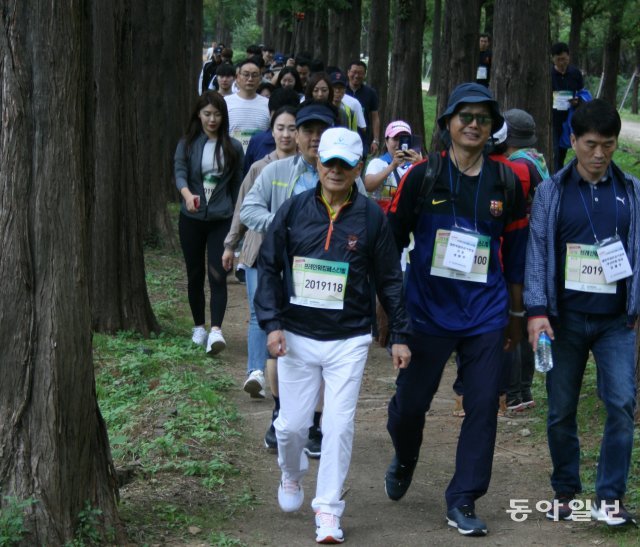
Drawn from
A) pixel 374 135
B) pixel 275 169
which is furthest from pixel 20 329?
pixel 374 135

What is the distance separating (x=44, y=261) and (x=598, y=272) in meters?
2.62

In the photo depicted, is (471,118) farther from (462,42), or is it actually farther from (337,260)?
(462,42)

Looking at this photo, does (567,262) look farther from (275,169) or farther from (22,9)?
(22,9)

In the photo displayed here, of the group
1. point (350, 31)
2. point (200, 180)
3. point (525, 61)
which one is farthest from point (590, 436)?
point (350, 31)

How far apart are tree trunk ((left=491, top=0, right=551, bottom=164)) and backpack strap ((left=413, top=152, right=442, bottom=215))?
13.6ft

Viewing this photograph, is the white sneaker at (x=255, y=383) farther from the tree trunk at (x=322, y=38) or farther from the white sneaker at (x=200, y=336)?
the tree trunk at (x=322, y=38)

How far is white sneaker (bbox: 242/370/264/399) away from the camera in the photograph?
8.74 metres

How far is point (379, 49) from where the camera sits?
88.8 ft

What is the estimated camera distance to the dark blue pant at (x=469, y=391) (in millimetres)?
6016

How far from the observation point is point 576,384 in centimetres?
612

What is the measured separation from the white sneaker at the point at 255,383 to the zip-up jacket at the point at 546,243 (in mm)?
3179

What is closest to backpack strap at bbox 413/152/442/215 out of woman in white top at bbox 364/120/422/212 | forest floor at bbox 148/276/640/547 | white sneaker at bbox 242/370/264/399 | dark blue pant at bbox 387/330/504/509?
dark blue pant at bbox 387/330/504/509

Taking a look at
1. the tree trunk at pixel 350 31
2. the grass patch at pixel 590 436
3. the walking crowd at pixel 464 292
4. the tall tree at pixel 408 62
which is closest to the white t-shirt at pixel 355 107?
the grass patch at pixel 590 436

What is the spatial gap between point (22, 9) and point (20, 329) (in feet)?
4.53
